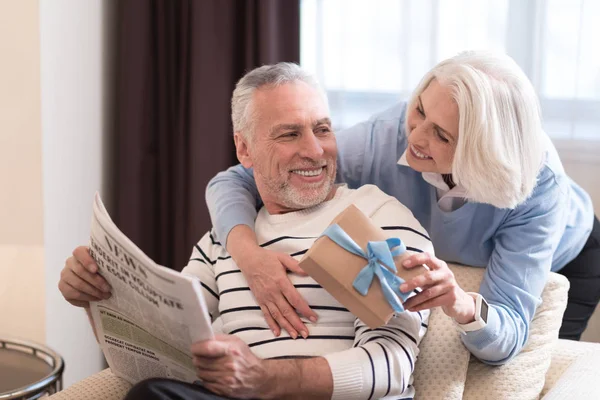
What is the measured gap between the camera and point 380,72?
114 inches

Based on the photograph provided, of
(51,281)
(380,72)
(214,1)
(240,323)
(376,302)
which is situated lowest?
(51,281)

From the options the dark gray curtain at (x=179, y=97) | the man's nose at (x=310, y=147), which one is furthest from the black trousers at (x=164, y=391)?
the dark gray curtain at (x=179, y=97)

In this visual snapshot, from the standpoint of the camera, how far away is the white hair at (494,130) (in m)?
1.58

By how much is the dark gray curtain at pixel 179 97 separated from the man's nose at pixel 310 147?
3.59ft

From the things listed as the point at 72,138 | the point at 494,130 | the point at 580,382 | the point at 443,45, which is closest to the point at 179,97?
the point at 72,138

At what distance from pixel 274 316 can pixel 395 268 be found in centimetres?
36

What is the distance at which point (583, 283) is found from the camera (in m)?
2.28

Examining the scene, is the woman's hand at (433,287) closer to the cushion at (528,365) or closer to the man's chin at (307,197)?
the cushion at (528,365)

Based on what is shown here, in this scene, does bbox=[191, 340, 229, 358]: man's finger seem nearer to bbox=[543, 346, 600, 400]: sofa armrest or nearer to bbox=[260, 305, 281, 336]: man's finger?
bbox=[260, 305, 281, 336]: man's finger

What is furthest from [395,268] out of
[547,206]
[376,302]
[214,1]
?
[214,1]

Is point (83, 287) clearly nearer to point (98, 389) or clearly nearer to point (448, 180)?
point (98, 389)

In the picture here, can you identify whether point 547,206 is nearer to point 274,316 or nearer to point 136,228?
point 274,316

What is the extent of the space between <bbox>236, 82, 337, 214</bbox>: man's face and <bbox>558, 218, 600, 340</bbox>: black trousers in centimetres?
89

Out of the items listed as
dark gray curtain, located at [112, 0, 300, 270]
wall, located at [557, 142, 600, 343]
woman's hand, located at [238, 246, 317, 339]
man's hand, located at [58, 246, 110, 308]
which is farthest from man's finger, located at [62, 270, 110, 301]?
wall, located at [557, 142, 600, 343]
